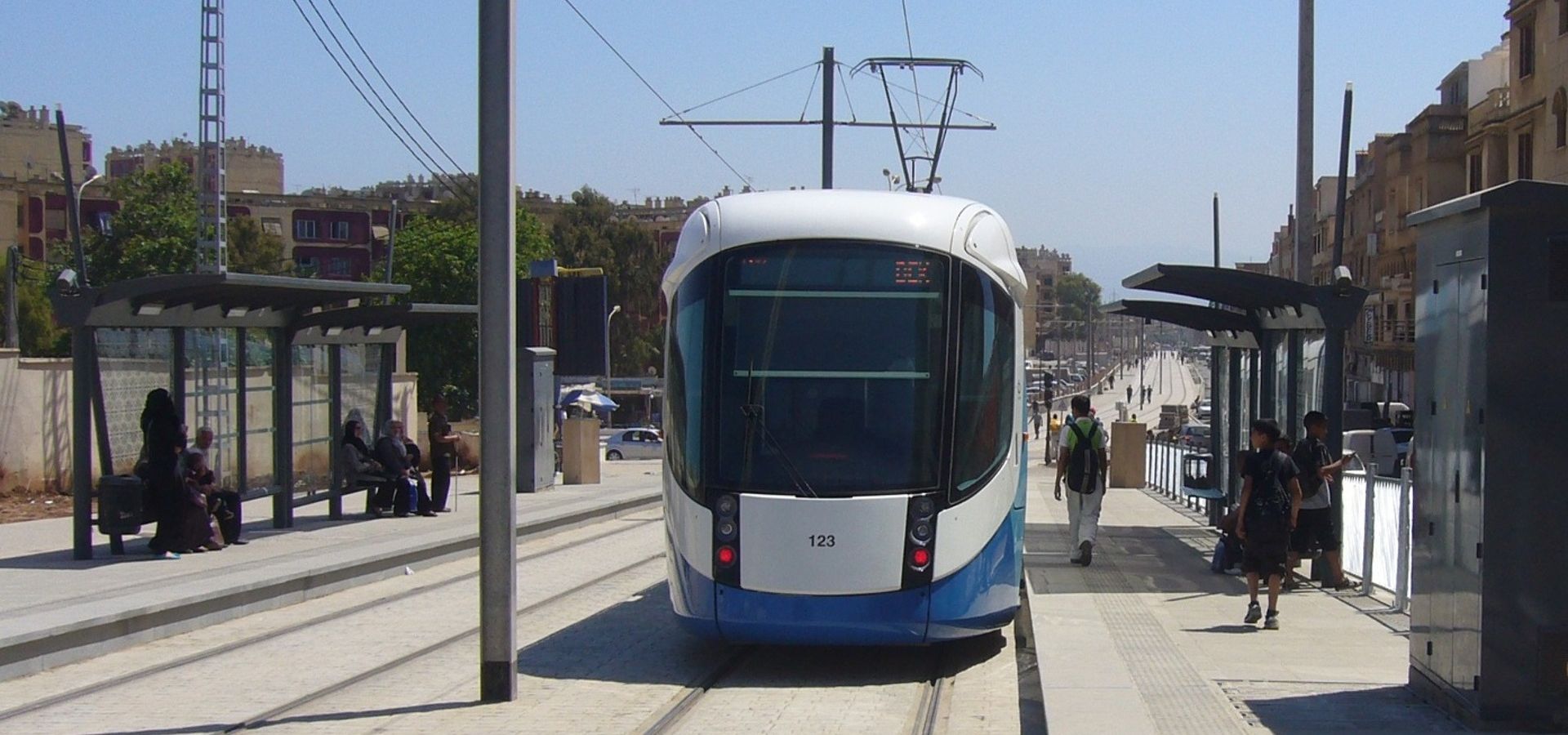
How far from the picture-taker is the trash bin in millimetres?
15547

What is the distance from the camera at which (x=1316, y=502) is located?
46.0 feet

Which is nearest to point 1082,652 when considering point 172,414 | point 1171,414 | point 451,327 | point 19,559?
point 172,414

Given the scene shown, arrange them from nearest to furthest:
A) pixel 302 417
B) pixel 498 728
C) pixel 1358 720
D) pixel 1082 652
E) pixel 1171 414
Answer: pixel 1358 720 < pixel 498 728 < pixel 1082 652 < pixel 302 417 < pixel 1171 414

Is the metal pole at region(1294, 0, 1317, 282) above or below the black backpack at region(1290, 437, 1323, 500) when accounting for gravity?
above

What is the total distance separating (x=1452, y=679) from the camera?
314 inches

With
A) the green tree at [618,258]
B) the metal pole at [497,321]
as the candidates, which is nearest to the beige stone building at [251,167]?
the green tree at [618,258]

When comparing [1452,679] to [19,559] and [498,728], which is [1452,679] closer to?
[498,728]

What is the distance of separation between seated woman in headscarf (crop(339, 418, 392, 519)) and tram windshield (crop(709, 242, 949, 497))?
11.7 meters

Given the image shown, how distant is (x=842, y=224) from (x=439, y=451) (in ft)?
43.4

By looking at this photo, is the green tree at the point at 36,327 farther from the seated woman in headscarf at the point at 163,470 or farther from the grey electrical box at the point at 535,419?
the seated woman in headscarf at the point at 163,470

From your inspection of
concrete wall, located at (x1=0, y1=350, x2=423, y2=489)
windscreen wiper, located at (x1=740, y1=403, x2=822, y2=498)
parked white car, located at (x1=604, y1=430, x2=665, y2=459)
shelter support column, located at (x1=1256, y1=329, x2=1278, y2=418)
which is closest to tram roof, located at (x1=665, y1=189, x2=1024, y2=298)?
windscreen wiper, located at (x1=740, y1=403, x2=822, y2=498)

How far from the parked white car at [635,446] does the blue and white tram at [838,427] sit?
56.9 metres

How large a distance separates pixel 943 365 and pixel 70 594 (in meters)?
7.13

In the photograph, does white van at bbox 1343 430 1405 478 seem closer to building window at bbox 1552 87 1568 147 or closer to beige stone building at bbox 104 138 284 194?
building window at bbox 1552 87 1568 147
